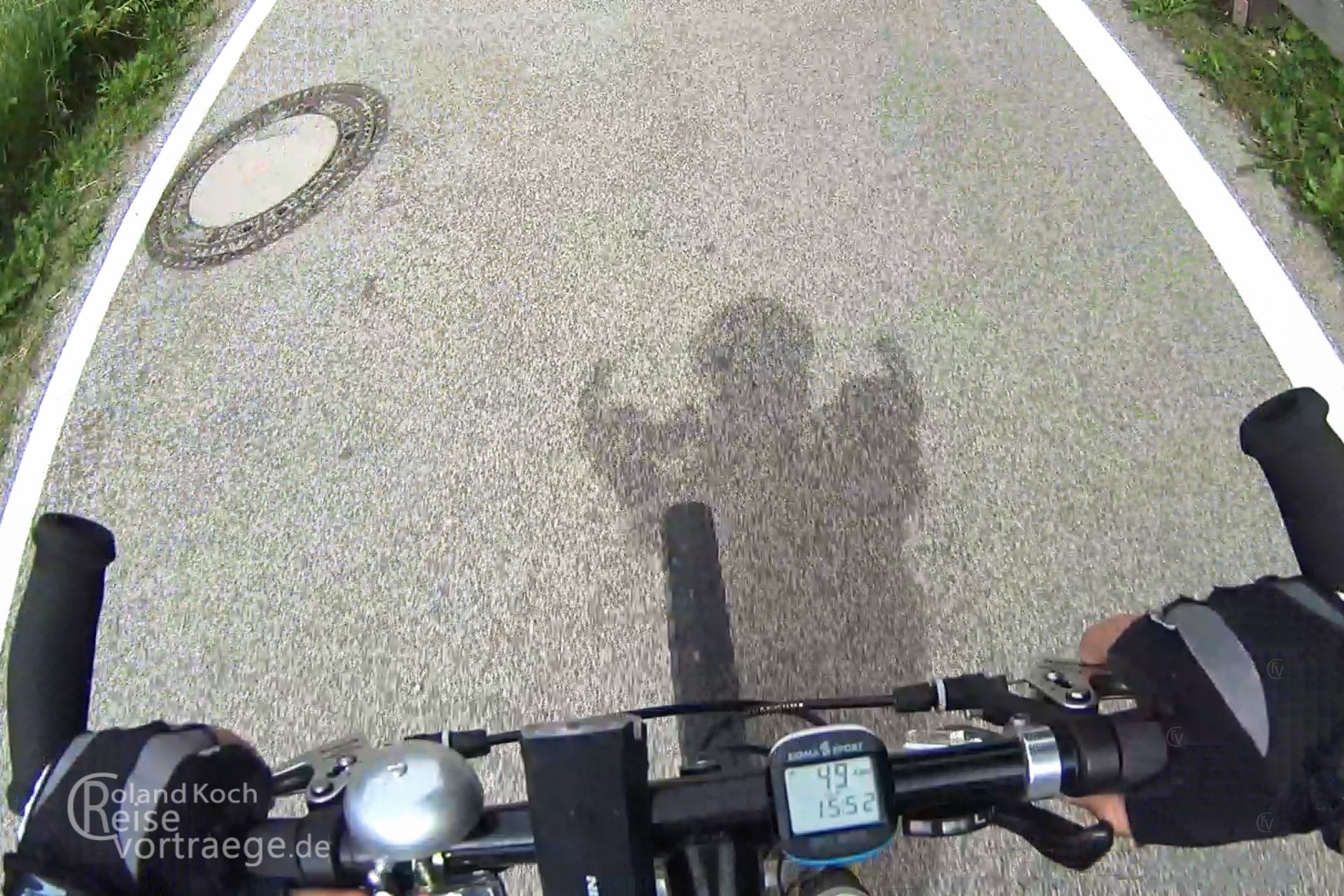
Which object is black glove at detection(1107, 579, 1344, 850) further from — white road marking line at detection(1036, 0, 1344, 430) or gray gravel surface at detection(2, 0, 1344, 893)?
white road marking line at detection(1036, 0, 1344, 430)

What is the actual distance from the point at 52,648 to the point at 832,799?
1.00 meters

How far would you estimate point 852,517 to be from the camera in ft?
9.62

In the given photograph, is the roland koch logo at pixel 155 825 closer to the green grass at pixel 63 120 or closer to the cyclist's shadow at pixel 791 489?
the cyclist's shadow at pixel 791 489

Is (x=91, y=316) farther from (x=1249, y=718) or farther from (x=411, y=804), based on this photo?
(x=1249, y=718)

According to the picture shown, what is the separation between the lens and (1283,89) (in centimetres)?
358

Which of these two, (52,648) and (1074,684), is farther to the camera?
(1074,684)

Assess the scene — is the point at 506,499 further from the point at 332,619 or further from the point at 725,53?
the point at 725,53

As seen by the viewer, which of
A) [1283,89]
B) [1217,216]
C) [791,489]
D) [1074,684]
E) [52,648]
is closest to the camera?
[52,648]

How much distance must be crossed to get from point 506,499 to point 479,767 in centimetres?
86

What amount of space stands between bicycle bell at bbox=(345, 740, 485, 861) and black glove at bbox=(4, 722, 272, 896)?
19 centimetres

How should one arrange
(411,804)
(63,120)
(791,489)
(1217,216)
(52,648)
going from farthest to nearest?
(63,120) → (1217,216) → (791,489) → (52,648) → (411,804)

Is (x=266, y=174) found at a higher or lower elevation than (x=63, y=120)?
lower

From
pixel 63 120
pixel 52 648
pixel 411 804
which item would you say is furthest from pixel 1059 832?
pixel 63 120

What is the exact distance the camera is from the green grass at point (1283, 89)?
3.29 metres
